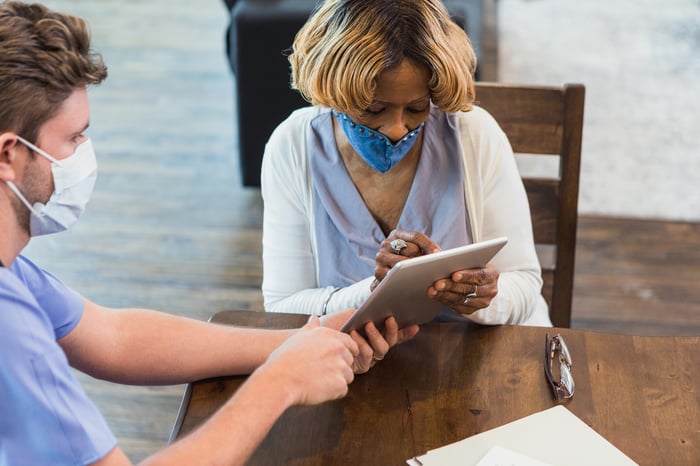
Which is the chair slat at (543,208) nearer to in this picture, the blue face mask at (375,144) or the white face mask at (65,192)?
the blue face mask at (375,144)

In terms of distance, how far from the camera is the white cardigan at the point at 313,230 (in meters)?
1.67

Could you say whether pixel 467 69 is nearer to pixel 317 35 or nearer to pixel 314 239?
pixel 317 35

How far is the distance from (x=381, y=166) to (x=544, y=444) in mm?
620

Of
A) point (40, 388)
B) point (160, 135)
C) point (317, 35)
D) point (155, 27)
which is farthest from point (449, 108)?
point (155, 27)

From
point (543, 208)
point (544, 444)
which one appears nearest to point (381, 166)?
point (543, 208)

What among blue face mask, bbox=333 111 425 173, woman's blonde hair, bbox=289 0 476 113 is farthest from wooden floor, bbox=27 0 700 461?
woman's blonde hair, bbox=289 0 476 113

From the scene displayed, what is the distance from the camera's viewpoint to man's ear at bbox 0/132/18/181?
3.46ft

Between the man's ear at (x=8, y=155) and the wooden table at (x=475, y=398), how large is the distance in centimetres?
45

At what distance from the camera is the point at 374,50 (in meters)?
1.52

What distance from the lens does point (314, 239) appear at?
175 centimetres

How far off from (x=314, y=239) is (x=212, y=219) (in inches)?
67.1

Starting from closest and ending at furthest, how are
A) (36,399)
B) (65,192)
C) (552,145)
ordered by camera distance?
1. (36,399)
2. (65,192)
3. (552,145)

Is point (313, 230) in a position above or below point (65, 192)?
below

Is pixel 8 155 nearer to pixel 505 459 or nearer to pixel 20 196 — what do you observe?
pixel 20 196
